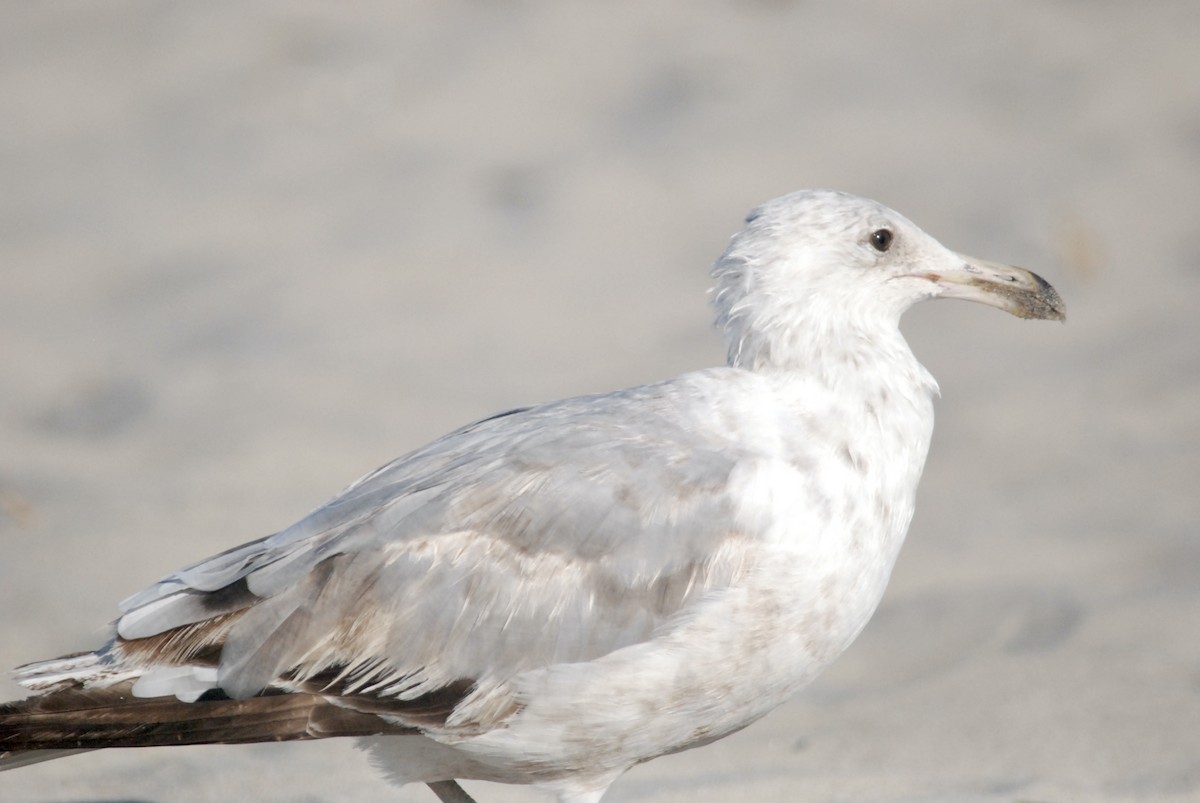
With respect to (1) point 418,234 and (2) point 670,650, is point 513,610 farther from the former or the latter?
(1) point 418,234

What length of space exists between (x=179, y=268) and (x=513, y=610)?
5.86m

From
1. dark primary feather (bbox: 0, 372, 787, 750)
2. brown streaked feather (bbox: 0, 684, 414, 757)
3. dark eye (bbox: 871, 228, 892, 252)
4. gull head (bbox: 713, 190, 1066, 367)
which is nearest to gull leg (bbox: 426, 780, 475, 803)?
dark primary feather (bbox: 0, 372, 787, 750)

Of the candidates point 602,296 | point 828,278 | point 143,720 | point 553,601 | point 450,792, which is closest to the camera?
point 143,720

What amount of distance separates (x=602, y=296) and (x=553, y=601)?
5.28 meters

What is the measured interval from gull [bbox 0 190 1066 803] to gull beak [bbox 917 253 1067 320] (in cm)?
40

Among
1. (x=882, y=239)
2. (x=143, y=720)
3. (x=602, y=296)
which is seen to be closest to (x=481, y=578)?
(x=143, y=720)

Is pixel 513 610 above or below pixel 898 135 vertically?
below

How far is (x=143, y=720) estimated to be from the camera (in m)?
3.62

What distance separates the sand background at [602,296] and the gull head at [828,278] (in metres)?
1.63

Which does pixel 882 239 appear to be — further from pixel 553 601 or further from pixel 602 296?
pixel 602 296

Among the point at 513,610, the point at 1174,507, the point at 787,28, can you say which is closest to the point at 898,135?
the point at 787,28

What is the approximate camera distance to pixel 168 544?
655 cm

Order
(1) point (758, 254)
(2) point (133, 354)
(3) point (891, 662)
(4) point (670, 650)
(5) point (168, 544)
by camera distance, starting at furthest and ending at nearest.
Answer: (2) point (133, 354) → (5) point (168, 544) → (3) point (891, 662) → (1) point (758, 254) → (4) point (670, 650)

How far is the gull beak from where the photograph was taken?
4.20m
